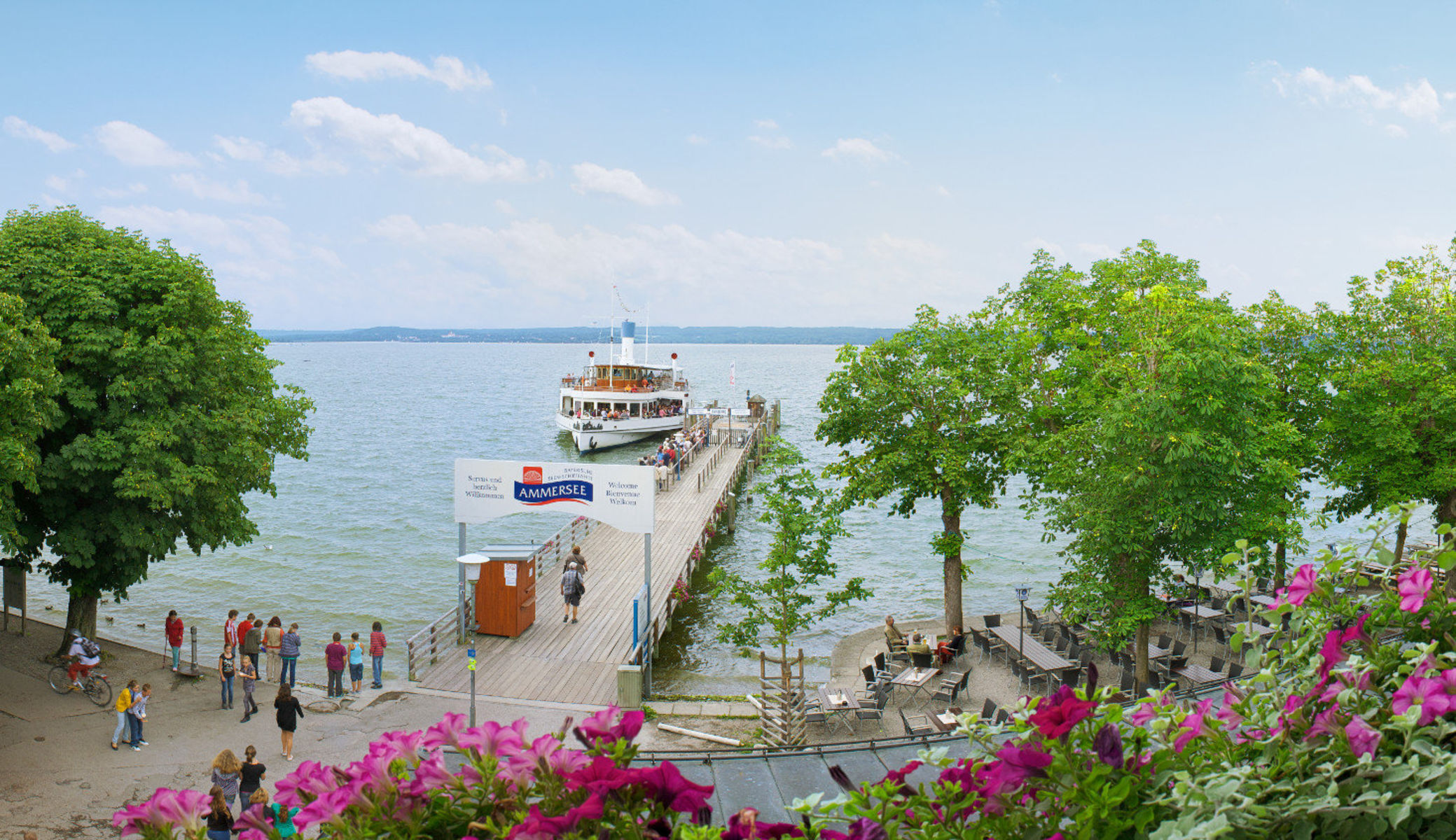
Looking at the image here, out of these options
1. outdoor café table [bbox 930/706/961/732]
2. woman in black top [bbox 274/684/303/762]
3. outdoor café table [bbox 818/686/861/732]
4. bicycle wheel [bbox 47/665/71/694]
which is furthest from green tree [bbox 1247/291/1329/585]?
bicycle wheel [bbox 47/665/71/694]

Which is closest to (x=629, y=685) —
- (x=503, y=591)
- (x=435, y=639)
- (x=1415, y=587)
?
(x=503, y=591)

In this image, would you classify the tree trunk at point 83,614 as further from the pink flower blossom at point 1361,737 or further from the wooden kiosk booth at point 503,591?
the pink flower blossom at point 1361,737

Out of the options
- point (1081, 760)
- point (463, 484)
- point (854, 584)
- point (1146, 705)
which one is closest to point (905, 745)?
point (1146, 705)

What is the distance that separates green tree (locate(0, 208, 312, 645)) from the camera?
1825cm

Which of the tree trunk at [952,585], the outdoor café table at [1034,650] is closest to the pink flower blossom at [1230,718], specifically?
the outdoor café table at [1034,650]

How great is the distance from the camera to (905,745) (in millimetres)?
7906

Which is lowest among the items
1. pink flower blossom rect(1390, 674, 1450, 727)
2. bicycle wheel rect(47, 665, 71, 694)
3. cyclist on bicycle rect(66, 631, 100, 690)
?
bicycle wheel rect(47, 665, 71, 694)

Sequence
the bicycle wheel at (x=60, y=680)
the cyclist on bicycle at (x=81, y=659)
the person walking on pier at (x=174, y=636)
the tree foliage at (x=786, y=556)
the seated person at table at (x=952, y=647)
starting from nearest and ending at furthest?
the tree foliage at (x=786, y=556) → the cyclist on bicycle at (x=81, y=659) → the bicycle wheel at (x=60, y=680) → the person walking on pier at (x=174, y=636) → the seated person at table at (x=952, y=647)

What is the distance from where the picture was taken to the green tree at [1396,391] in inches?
854

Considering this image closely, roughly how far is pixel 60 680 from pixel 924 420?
1801cm

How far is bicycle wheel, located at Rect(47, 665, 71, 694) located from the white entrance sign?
7747mm

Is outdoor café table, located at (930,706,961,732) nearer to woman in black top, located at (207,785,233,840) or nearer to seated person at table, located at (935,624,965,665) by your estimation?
seated person at table, located at (935,624,965,665)

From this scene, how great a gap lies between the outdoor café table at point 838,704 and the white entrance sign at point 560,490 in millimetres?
4680

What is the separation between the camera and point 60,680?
18.1m
